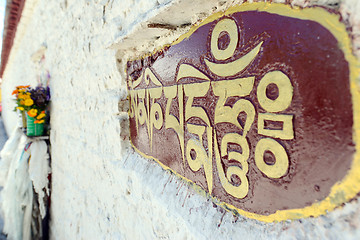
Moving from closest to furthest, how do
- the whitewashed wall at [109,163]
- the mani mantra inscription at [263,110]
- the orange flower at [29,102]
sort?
the mani mantra inscription at [263,110] < the whitewashed wall at [109,163] < the orange flower at [29,102]

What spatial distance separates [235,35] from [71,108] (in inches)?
47.7

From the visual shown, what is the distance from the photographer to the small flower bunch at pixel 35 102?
1.76 metres

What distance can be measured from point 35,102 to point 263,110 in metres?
1.98

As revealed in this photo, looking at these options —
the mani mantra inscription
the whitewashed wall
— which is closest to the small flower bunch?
the whitewashed wall

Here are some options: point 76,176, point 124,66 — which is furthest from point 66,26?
point 76,176

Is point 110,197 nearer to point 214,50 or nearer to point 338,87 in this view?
point 214,50

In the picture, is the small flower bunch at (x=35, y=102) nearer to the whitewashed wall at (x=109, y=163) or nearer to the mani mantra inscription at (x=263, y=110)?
the whitewashed wall at (x=109, y=163)

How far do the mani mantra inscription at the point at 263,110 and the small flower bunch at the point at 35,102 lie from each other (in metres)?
1.70

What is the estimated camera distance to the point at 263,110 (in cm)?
33

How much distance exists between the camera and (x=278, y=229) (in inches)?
12.8

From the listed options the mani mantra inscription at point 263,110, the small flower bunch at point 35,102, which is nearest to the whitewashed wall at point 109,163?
the mani mantra inscription at point 263,110

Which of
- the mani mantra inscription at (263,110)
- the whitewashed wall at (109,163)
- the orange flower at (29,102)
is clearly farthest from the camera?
the orange flower at (29,102)

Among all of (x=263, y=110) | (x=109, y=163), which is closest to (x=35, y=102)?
(x=109, y=163)

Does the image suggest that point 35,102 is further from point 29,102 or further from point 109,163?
point 109,163
